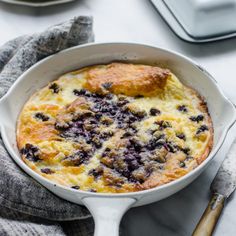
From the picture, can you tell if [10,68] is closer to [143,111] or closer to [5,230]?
[143,111]

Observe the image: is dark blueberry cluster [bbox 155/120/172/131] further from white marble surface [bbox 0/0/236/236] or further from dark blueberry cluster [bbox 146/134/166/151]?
white marble surface [bbox 0/0/236/236]

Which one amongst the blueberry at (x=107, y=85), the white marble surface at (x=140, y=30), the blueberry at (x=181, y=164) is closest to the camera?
the blueberry at (x=181, y=164)

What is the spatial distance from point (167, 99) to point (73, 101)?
26 centimetres

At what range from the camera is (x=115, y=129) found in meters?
1.53

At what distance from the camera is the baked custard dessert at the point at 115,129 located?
1.42 m

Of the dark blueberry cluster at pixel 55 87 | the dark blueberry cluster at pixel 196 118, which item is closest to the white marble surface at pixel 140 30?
the dark blueberry cluster at pixel 196 118

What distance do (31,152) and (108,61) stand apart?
44 centimetres

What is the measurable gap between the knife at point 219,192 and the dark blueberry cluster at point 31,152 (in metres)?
0.42

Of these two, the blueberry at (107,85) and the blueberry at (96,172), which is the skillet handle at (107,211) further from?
the blueberry at (107,85)

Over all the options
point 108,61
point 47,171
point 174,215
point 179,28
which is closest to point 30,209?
point 47,171

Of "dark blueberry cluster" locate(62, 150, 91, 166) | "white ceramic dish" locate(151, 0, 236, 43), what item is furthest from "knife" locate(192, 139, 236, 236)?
"white ceramic dish" locate(151, 0, 236, 43)

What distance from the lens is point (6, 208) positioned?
1396 mm

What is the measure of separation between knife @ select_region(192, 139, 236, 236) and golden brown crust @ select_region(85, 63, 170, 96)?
0.91ft

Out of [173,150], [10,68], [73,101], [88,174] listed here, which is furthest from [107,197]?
[10,68]
